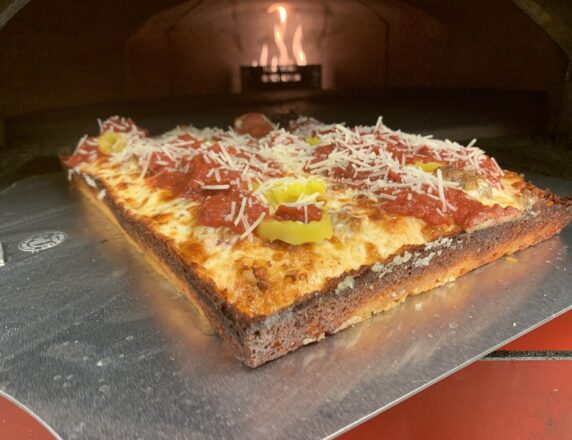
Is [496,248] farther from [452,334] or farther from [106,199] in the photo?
[106,199]

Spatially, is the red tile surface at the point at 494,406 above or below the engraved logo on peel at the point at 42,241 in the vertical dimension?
below

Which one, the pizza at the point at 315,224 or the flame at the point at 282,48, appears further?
the flame at the point at 282,48

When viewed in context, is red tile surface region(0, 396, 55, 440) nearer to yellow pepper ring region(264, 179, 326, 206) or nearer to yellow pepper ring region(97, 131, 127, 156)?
yellow pepper ring region(264, 179, 326, 206)

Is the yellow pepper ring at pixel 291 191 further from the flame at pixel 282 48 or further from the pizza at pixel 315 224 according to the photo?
the flame at pixel 282 48

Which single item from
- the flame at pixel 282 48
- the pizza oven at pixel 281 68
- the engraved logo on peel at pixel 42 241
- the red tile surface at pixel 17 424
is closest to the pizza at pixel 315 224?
the engraved logo on peel at pixel 42 241

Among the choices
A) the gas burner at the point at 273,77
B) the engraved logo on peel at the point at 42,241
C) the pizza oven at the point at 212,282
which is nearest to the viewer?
the pizza oven at the point at 212,282

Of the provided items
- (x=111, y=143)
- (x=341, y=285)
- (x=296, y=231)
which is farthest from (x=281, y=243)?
(x=111, y=143)

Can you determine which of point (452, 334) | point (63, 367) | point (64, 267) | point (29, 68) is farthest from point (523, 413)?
point (29, 68)

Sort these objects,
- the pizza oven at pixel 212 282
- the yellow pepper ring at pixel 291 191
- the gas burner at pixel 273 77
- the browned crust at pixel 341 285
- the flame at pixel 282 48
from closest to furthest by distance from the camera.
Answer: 1. the pizza oven at pixel 212 282
2. the browned crust at pixel 341 285
3. the yellow pepper ring at pixel 291 191
4. the flame at pixel 282 48
5. the gas burner at pixel 273 77
